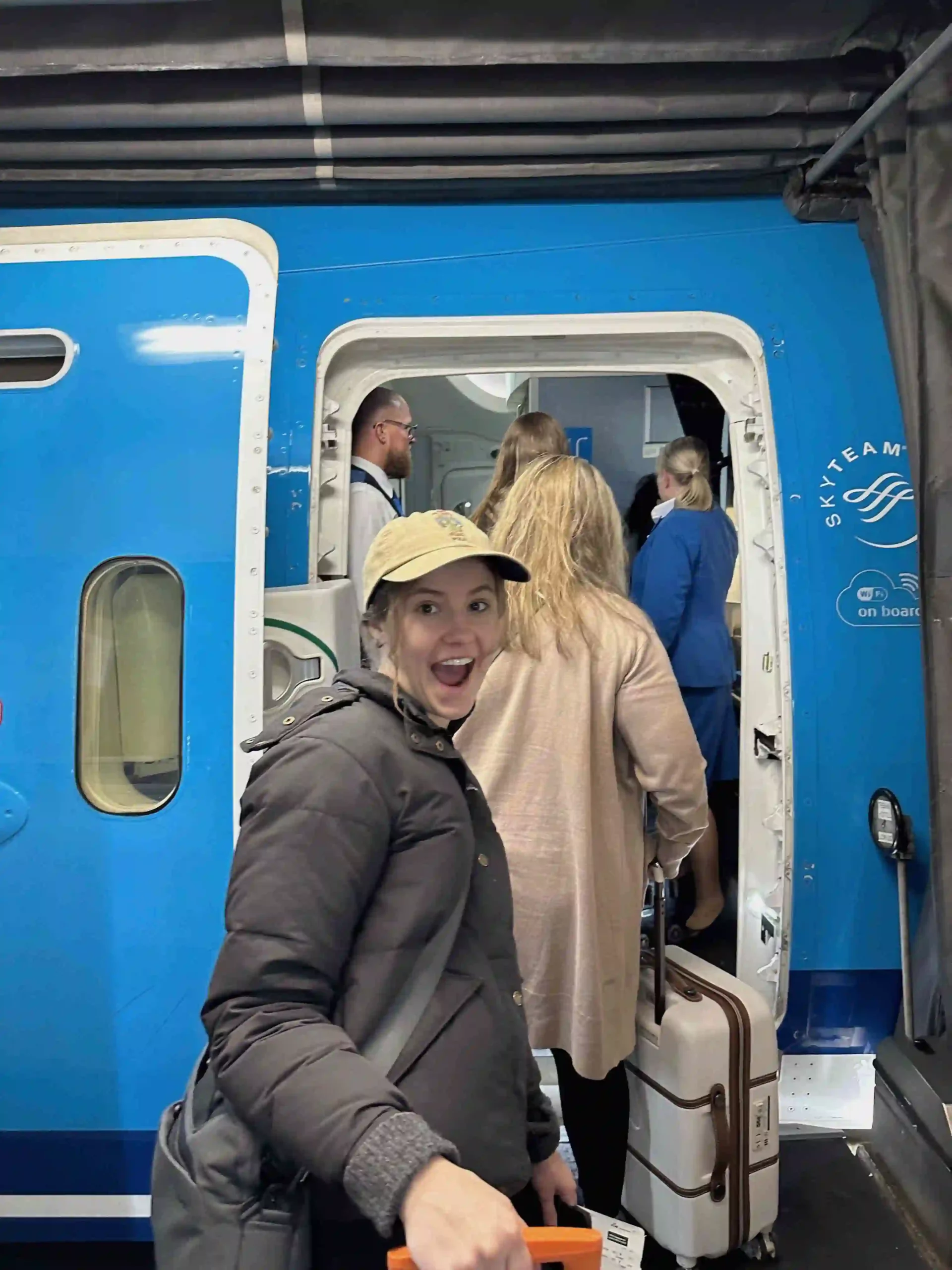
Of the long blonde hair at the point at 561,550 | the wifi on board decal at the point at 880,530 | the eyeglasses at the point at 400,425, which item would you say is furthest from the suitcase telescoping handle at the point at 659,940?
the eyeglasses at the point at 400,425

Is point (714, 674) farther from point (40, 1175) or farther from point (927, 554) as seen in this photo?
point (40, 1175)

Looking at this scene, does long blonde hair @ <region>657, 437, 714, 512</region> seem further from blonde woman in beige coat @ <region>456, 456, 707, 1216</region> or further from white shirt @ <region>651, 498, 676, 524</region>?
blonde woman in beige coat @ <region>456, 456, 707, 1216</region>

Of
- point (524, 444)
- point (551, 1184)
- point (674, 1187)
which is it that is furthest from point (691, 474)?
point (551, 1184)

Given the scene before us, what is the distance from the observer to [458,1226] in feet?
2.35

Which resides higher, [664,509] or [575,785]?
[664,509]

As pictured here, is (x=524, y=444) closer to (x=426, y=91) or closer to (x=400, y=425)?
(x=400, y=425)

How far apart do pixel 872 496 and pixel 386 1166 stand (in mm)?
2353

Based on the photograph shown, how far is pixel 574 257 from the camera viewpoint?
8.42 ft

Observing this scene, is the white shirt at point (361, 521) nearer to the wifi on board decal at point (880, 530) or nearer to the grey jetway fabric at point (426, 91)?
the grey jetway fabric at point (426, 91)

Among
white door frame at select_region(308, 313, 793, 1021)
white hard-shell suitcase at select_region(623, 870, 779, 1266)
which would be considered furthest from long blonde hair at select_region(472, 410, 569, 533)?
white hard-shell suitcase at select_region(623, 870, 779, 1266)

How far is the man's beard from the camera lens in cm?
285

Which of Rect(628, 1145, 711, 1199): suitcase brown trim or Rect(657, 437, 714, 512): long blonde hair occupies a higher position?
Rect(657, 437, 714, 512): long blonde hair

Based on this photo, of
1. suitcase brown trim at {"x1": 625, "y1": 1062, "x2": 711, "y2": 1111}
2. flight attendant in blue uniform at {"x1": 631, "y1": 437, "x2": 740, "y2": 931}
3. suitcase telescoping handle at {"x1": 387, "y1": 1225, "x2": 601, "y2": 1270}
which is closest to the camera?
suitcase telescoping handle at {"x1": 387, "y1": 1225, "x2": 601, "y2": 1270}

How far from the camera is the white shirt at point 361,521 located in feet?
8.63
